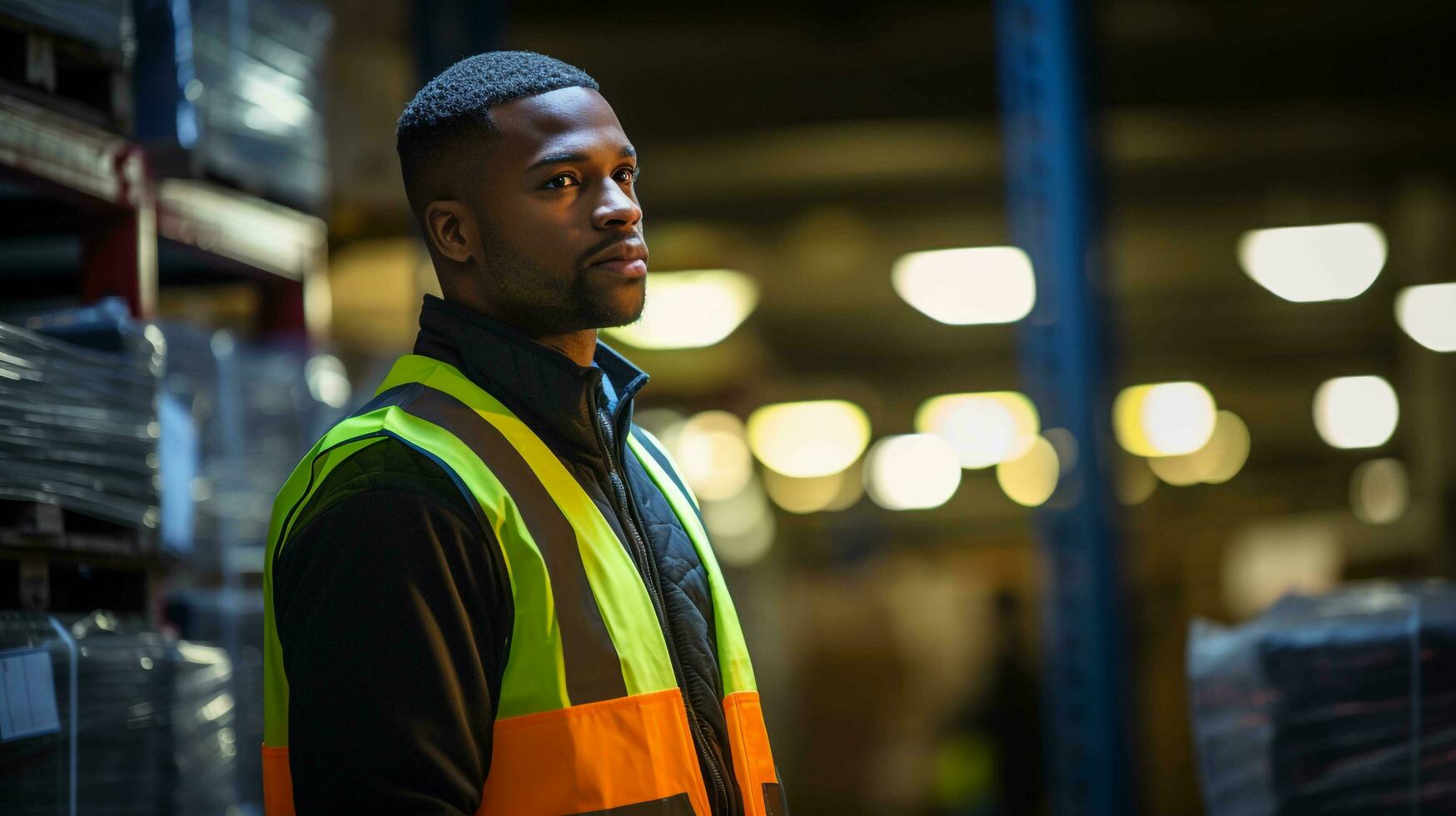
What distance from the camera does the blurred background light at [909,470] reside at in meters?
19.2

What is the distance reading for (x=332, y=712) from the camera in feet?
5.52

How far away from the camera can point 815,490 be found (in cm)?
1997

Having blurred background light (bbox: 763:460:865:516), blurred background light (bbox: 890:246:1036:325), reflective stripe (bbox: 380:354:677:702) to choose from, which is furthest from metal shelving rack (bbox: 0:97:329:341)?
blurred background light (bbox: 763:460:865:516)

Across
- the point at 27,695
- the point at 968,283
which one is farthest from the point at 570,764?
the point at 968,283

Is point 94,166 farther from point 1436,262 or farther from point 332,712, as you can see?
point 1436,262

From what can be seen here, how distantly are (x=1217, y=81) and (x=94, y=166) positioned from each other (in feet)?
32.3

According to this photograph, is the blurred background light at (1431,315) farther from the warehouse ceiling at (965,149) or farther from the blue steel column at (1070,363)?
the blue steel column at (1070,363)

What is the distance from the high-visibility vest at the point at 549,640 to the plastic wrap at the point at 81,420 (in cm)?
87

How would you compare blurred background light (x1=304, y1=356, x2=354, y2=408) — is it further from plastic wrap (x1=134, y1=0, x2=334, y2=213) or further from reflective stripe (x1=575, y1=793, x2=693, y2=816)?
reflective stripe (x1=575, y1=793, x2=693, y2=816)

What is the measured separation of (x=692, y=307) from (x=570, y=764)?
38.4ft

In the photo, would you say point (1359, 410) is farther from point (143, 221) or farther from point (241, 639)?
point (143, 221)

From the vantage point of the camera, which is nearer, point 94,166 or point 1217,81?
point 94,166

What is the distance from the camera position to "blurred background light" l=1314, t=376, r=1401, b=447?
17.4 metres

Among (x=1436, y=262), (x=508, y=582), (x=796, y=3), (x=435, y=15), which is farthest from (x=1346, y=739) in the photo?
(x=1436, y=262)
